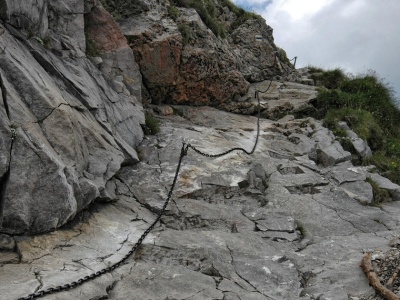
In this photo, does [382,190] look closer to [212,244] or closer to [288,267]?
[288,267]

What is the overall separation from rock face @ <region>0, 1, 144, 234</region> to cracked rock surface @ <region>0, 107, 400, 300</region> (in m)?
0.40

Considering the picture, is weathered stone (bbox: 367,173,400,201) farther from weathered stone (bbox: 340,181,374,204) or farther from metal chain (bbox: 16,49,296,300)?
metal chain (bbox: 16,49,296,300)

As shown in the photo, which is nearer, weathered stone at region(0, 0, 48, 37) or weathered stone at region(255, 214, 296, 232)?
weathered stone at region(0, 0, 48, 37)

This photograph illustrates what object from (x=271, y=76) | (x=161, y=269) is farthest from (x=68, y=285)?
(x=271, y=76)

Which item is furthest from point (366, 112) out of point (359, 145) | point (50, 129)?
point (50, 129)

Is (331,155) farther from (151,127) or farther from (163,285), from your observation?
(163,285)

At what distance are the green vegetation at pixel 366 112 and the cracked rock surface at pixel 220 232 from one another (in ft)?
7.14

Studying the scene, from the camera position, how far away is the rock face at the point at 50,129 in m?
5.64

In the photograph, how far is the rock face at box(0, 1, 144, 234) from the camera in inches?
222

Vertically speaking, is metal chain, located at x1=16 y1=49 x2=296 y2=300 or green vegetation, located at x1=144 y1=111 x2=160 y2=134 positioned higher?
green vegetation, located at x1=144 y1=111 x2=160 y2=134

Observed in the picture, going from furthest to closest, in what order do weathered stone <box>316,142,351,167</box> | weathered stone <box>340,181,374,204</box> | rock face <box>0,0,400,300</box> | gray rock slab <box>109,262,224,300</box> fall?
1. weathered stone <box>316,142,351,167</box>
2. weathered stone <box>340,181,374,204</box>
3. rock face <box>0,0,400,300</box>
4. gray rock slab <box>109,262,224,300</box>

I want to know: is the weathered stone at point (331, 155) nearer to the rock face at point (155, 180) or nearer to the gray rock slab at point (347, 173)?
the rock face at point (155, 180)

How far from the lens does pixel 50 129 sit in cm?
648

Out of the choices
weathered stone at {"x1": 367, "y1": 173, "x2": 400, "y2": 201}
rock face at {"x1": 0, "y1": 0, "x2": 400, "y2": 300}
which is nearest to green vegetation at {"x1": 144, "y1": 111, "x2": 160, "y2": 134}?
rock face at {"x1": 0, "y1": 0, "x2": 400, "y2": 300}
